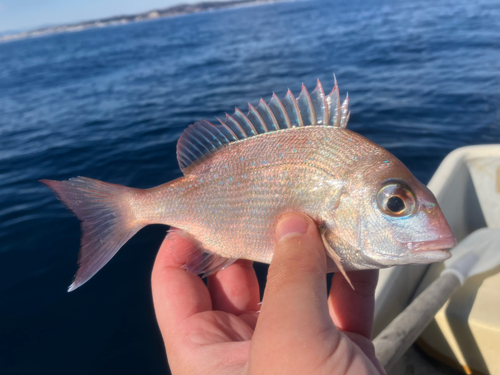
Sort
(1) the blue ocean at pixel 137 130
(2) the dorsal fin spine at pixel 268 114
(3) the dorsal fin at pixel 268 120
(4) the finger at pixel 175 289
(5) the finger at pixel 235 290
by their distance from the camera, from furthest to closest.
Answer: (1) the blue ocean at pixel 137 130
(5) the finger at pixel 235 290
(4) the finger at pixel 175 289
(2) the dorsal fin spine at pixel 268 114
(3) the dorsal fin at pixel 268 120

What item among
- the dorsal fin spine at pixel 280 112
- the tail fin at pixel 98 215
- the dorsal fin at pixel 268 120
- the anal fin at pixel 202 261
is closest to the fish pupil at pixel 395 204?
the dorsal fin at pixel 268 120

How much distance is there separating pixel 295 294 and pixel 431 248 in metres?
0.79

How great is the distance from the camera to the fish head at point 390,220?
66.1 inches

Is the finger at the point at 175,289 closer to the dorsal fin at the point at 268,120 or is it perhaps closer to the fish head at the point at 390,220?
the dorsal fin at the point at 268,120

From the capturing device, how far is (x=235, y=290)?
2.73 m

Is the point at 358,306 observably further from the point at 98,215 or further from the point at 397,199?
the point at 98,215

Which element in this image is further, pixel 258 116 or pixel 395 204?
pixel 258 116

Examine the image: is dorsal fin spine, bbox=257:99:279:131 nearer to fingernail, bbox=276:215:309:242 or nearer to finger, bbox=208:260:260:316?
fingernail, bbox=276:215:309:242

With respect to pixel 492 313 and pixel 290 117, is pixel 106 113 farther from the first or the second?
pixel 492 313

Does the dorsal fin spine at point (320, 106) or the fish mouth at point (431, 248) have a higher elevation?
the dorsal fin spine at point (320, 106)

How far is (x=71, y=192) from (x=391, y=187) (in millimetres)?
2174

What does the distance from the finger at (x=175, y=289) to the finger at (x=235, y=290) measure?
202 millimetres

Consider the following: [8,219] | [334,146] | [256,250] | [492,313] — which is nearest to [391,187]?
[334,146]

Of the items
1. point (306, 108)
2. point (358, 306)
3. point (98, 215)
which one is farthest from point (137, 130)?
Result: point (358, 306)
